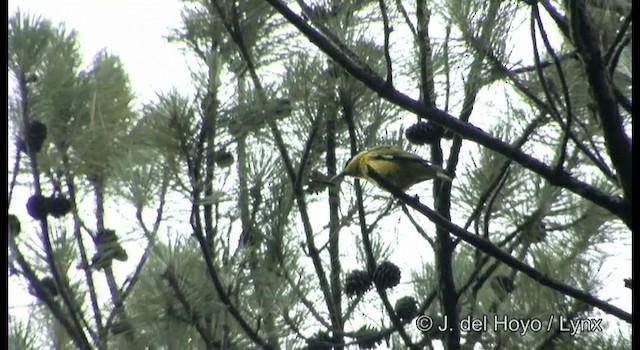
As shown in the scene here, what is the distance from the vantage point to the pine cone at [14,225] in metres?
1.99

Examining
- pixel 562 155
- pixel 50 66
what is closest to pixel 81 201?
pixel 50 66

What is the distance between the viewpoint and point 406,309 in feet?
6.55

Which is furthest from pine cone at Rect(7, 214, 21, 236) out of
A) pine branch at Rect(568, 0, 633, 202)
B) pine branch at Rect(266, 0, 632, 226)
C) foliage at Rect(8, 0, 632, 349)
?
pine branch at Rect(568, 0, 633, 202)

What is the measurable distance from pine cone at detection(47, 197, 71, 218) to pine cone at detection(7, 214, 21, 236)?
0.22 ft

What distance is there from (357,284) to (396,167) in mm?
224

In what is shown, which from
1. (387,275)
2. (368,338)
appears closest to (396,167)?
(387,275)

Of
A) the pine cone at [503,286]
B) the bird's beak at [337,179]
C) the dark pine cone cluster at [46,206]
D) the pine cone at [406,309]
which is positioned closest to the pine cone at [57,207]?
the dark pine cone cluster at [46,206]

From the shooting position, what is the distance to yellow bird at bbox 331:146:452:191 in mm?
1936

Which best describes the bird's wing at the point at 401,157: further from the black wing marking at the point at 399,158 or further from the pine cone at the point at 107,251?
the pine cone at the point at 107,251

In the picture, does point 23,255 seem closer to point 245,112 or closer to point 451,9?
point 245,112

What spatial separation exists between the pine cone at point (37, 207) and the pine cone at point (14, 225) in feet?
0.11

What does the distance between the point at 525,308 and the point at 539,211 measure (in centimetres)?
17

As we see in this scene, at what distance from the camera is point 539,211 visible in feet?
6.38

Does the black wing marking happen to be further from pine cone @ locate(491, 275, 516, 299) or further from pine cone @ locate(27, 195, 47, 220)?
pine cone @ locate(27, 195, 47, 220)
